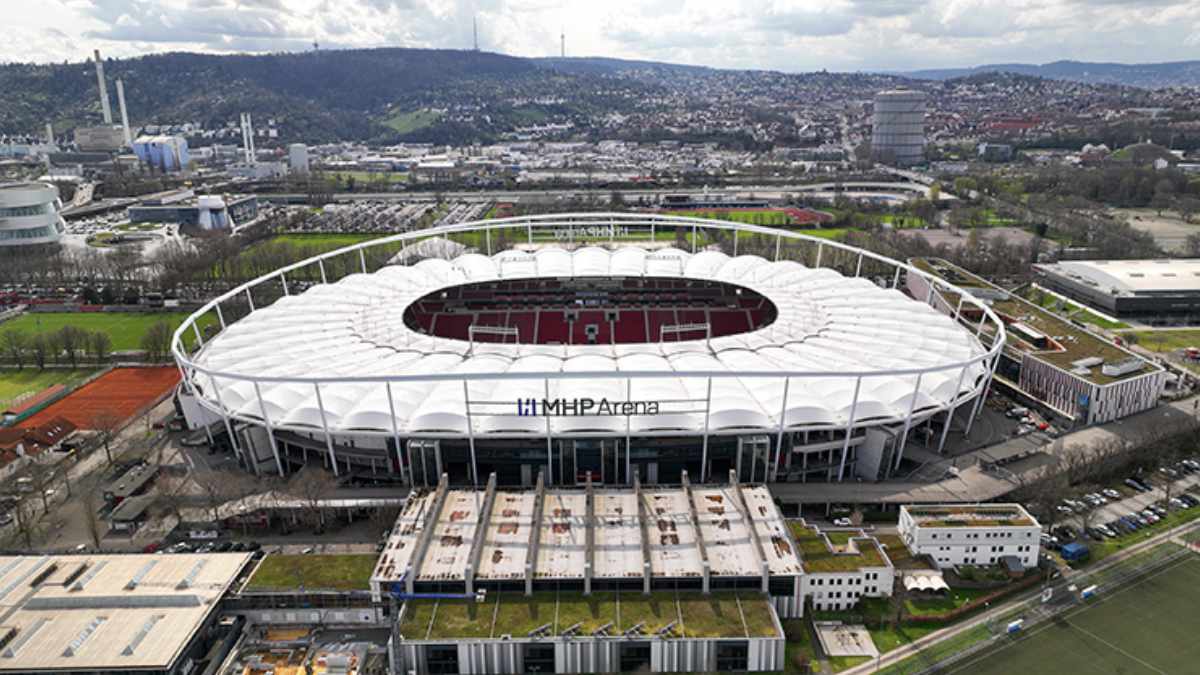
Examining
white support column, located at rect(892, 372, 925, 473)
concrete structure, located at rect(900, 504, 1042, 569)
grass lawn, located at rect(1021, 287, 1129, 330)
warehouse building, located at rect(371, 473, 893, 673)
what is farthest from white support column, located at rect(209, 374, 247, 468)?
grass lawn, located at rect(1021, 287, 1129, 330)

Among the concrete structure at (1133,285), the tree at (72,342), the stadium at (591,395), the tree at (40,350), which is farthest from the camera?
the concrete structure at (1133,285)

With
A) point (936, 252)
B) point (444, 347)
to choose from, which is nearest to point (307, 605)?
point (444, 347)

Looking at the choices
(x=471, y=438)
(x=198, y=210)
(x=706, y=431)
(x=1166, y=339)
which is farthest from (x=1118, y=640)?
(x=198, y=210)

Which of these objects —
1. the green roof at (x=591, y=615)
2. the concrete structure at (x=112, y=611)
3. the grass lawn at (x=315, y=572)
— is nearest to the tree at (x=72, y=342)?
the concrete structure at (x=112, y=611)

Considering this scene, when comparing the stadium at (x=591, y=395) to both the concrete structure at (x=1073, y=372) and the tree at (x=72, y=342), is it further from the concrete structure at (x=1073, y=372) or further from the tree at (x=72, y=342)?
the tree at (x=72, y=342)

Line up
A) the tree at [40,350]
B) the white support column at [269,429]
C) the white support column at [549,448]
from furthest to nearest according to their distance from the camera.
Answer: the tree at [40,350] < the white support column at [269,429] < the white support column at [549,448]

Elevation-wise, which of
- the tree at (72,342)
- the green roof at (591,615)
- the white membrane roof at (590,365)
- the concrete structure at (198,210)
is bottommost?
the green roof at (591,615)
